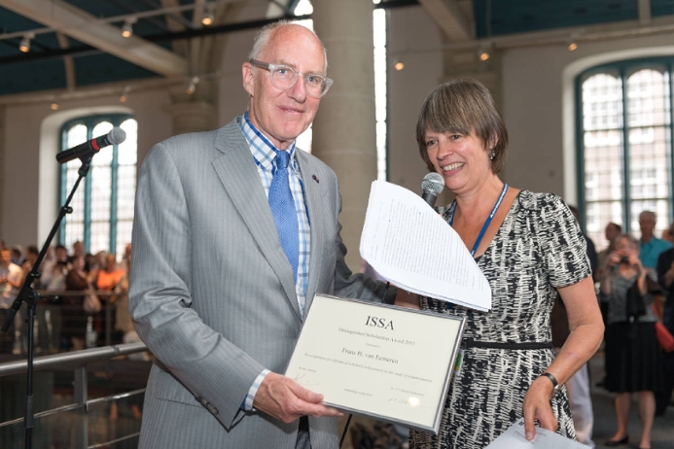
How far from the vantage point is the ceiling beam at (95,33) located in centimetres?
1413

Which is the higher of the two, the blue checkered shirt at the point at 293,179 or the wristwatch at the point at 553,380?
the blue checkered shirt at the point at 293,179

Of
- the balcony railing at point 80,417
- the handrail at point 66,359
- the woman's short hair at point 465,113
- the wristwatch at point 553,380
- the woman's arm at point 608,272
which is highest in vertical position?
the woman's short hair at point 465,113

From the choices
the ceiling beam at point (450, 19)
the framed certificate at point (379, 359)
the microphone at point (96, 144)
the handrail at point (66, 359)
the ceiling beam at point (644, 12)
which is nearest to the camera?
the framed certificate at point (379, 359)

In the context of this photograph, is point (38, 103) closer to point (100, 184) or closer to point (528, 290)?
point (100, 184)

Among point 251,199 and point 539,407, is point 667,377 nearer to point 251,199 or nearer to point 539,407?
point 539,407

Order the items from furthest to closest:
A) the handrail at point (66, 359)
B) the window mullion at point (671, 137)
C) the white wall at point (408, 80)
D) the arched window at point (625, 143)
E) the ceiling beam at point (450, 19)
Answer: the white wall at point (408, 80), the arched window at point (625, 143), the window mullion at point (671, 137), the ceiling beam at point (450, 19), the handrail at point (66, 359)

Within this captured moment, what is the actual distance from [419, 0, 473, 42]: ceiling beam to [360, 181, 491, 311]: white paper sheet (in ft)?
43.5

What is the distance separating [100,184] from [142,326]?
21.6m

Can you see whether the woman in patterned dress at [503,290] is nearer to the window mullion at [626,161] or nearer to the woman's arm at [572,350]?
the woman's arm at [572,350]

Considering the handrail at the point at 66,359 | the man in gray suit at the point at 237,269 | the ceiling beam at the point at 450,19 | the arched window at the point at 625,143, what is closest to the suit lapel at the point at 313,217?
the man in gray suit at the point at 237,269

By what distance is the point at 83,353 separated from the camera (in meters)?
3.39

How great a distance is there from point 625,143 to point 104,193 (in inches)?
586

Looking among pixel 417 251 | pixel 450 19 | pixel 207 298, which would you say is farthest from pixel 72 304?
pixel 417 251

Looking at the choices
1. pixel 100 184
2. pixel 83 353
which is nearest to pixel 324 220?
pixel 83 353
